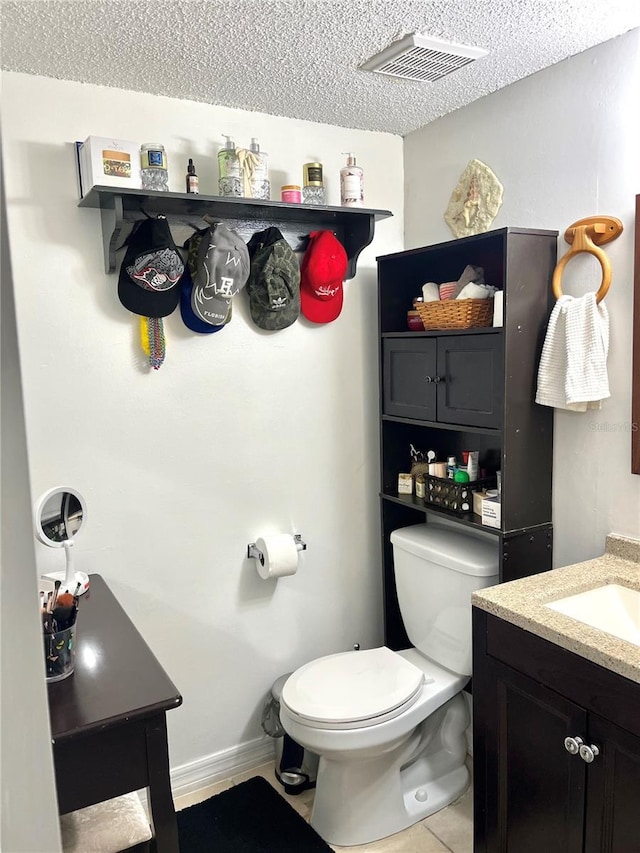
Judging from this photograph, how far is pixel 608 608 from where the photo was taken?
67.4 inches

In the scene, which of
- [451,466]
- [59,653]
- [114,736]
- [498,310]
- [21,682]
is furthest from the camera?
[451,466]

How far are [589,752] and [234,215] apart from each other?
5.90 ft

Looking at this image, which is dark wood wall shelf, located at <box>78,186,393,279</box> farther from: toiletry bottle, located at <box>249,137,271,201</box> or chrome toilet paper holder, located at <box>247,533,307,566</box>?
chrome toilet paper holder, located at <box>247,533,307,566</box>

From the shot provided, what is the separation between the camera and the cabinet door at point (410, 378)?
2.22 meters

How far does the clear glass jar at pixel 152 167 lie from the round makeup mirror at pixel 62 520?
92 centimetres

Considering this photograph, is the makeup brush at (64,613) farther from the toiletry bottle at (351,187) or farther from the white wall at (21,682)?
the toiletry bottle at (351,187)

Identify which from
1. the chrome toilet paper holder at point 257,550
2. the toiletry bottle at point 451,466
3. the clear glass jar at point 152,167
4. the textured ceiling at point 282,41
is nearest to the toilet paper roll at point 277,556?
the chrome toilet paper holder at point 257,550

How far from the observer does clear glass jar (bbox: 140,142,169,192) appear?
6.43 feet

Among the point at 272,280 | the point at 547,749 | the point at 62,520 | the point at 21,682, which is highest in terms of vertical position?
the point at 272,280

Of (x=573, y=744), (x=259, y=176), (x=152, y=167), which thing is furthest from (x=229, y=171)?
(x=573, y=744)

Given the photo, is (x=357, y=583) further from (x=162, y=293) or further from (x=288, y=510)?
(x=162, y=293)

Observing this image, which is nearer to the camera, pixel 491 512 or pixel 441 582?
pixel 491 512

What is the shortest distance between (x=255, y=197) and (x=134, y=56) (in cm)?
51

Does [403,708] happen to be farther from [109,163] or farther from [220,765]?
[109,163]
